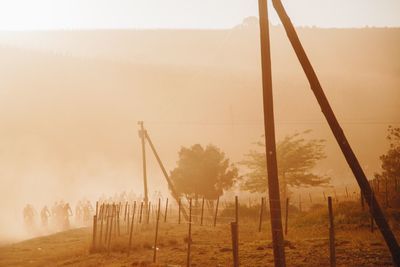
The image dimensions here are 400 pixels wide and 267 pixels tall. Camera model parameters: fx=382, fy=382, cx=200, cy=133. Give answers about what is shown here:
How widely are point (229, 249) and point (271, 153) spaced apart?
8.40 meters

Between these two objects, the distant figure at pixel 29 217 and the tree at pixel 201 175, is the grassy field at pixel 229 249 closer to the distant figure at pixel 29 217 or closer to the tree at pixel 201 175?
the distant figure at pixel 29 217

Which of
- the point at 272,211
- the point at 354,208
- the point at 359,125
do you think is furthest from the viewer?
the point at 359,125

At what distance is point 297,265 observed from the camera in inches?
491

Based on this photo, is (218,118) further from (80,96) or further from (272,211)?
(272,211)

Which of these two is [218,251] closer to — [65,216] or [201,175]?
[201,175]

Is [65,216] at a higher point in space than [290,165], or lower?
lower

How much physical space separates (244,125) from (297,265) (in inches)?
4951

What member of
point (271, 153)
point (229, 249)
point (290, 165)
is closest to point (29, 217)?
point (290, 165)

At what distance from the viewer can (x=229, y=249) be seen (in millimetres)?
16781

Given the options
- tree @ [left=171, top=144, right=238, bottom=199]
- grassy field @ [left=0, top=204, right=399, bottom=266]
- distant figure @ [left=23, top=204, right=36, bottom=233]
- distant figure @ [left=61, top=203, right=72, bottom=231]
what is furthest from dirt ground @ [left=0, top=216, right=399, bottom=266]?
tree @ [left=171, top=144, right=238, bottom=199]

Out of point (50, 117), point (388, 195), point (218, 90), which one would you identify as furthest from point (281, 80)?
point (388, 195)

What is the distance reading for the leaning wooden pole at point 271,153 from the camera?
906 centimetres

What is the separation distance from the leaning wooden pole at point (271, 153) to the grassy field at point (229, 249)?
4134 millimetres

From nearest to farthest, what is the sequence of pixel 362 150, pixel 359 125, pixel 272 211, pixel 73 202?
pixel 272 211 < pixel 73 202 < pixel 362 150 < pixel 359 125
